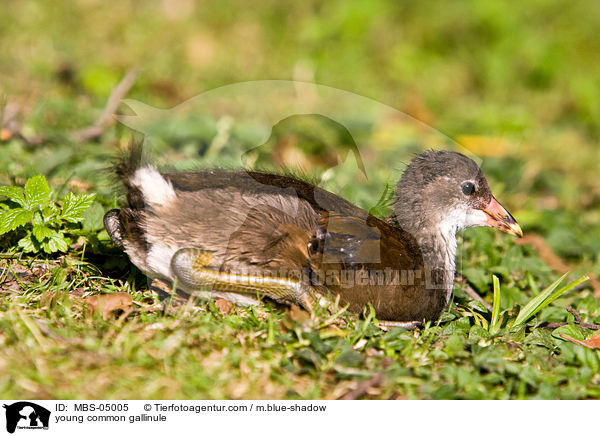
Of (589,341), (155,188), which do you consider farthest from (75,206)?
(589,341)

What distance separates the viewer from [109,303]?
329cm

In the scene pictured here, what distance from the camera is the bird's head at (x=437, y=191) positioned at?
12.2ft

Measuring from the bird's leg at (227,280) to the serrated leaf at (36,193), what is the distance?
0.83 m

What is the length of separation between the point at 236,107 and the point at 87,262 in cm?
306

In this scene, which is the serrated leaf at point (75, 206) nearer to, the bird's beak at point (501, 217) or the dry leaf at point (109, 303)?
the dry leaf at point (109, 303)

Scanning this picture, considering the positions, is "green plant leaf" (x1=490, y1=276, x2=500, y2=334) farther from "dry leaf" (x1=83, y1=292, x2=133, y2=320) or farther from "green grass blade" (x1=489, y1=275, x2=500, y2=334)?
"dry leaf" (x1=83, y1=292, x2=133, y2=320)

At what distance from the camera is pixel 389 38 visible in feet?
27.0

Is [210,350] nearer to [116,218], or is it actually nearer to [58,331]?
[58,331]

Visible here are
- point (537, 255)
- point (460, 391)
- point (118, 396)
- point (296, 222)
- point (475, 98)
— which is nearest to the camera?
point (118, 396)

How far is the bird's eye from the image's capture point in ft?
12.3

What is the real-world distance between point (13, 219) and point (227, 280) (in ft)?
3.73

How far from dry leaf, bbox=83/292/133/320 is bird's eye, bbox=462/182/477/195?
5.89ft

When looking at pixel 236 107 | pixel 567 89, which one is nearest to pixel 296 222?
pixel 236 107
